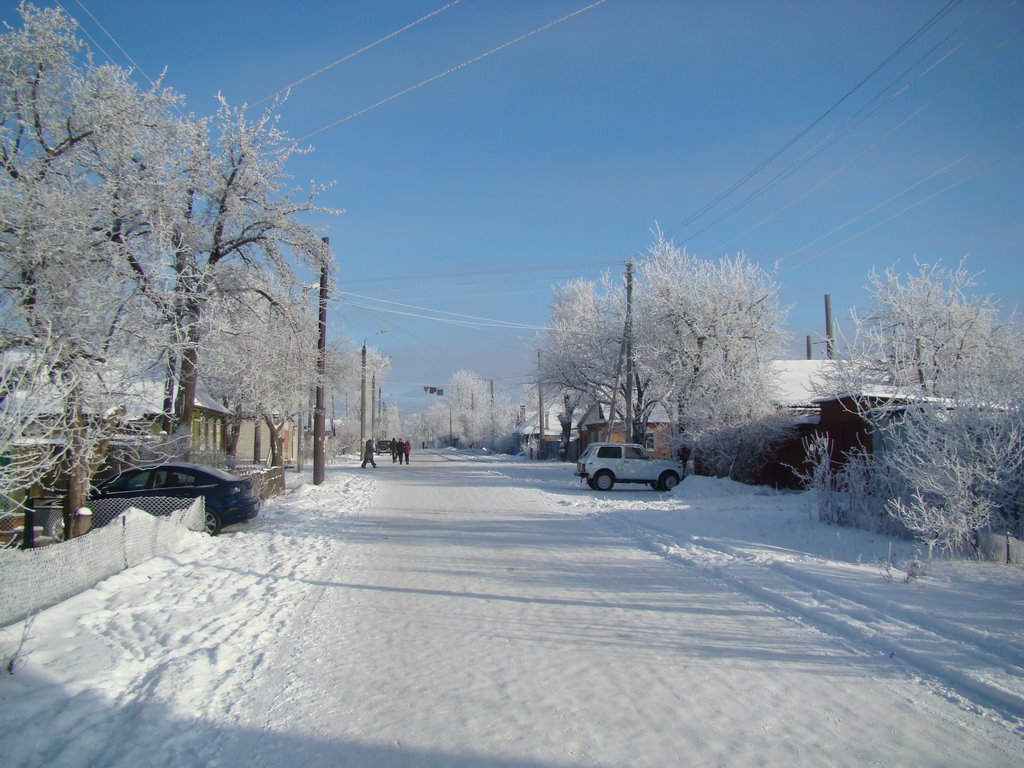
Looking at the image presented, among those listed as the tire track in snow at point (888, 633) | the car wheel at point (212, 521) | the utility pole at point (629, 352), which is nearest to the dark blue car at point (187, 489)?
the car wheel at point (212, 521)

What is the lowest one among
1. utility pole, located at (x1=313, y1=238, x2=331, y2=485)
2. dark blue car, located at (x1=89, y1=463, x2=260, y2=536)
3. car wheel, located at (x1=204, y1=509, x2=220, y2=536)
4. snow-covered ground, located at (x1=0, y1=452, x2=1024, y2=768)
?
snow-covered ground, located at (x1=0, y1=452, x2=1024, y2=768)

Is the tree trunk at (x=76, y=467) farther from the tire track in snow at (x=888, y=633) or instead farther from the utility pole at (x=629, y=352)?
the utility pole at (x=629, y=352)

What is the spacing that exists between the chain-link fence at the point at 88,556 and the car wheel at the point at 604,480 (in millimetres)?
15377

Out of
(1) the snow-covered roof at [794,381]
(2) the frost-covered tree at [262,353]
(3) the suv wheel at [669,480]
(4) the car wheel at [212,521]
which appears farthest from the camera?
(1) the snow-covered roof at [794,381]

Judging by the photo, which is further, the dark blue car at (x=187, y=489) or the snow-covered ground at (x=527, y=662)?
the dark blue car at (x=187, y=489)

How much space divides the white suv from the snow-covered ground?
44.7 ft

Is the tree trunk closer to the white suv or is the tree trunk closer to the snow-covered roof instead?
the white suv

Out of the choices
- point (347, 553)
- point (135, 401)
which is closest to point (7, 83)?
point (135, 401)

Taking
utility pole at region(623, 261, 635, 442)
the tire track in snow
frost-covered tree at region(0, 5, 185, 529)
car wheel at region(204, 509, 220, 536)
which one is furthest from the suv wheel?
frost-covered tree at region(0, 5, 185, 529)

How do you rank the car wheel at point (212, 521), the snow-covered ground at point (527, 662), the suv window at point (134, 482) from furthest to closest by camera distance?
the car wheel at point (212, 521) < the suv window at point (134, 482) < the snow-covered ground at point (527, 662)

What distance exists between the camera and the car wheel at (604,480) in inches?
1030

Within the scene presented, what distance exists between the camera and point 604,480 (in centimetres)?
2622

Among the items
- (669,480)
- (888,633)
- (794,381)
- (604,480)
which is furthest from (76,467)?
(794,381)

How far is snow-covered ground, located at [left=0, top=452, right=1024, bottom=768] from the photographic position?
4797 millimetres
